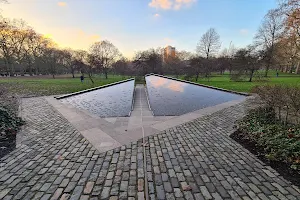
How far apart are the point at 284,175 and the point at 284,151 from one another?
2.57ft

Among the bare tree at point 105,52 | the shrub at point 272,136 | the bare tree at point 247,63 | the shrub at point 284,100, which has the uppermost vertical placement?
the bare tree at point 105,52

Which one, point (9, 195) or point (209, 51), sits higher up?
point (209, 51)

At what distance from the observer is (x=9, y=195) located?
7.66 feet

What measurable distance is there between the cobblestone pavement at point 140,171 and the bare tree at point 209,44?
38816 mm

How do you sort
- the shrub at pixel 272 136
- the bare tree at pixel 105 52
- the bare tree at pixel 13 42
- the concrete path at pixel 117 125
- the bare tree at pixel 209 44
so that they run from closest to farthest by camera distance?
the shrub at pixel 272 136
the concrete path at pixel 117 125
the bare tree at pixel 13 42
the bare tree at pixel 209 44
the bare tree at pixel 105 52

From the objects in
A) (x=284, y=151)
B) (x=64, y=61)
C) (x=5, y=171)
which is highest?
(x=64, y=61)

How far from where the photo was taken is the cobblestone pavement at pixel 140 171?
2.38 metres

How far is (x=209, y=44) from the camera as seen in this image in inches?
1513

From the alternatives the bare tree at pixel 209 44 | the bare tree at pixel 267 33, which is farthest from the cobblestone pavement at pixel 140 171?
the bare tree at pixel 209 44

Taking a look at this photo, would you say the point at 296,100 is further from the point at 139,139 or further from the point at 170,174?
the point at 139,139

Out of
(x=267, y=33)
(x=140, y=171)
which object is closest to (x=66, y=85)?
(x=140, y=171)

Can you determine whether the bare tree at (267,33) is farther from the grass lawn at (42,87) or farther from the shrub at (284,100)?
the grass lawn at (42,87)

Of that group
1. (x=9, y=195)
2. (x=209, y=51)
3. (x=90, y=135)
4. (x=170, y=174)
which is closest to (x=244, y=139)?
(x=170, y=174)

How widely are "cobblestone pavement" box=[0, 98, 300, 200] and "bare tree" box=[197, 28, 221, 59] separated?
127 feet
